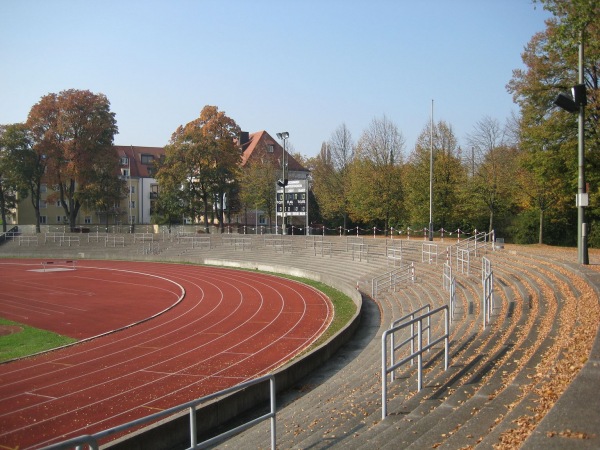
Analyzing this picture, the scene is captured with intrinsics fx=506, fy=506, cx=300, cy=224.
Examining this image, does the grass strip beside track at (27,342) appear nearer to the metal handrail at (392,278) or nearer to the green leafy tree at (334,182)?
the metal handrail at (392,278)

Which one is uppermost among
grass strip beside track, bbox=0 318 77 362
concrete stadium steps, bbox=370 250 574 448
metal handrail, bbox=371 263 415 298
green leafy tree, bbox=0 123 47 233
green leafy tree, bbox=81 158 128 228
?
green leafy tree, bbox=0 123 47 233

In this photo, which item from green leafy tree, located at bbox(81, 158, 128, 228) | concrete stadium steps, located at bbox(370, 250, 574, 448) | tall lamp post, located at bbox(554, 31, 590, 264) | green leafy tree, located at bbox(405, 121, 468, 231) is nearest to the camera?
concrete stadium steps, located at bbox(370, 250, 574, 448)

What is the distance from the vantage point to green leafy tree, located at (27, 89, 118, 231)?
5081 centimetres

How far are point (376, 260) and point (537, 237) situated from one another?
14902mm

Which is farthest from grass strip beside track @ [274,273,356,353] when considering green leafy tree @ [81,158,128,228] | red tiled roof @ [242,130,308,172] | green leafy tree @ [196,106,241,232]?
red tiled roof @ [242,130,308,172]

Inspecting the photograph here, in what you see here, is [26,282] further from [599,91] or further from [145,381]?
[599,91]

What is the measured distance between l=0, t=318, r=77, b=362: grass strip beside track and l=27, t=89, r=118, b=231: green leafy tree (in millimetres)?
36174

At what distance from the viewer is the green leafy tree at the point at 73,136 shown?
50.8 m

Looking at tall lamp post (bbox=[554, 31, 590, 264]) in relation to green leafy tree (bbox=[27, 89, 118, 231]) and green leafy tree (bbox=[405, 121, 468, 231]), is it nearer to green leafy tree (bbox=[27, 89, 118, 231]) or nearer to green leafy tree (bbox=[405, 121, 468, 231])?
green leafy tree (bbox=[405, 121, 468, 231])


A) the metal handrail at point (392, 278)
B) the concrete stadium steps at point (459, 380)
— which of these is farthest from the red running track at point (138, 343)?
the concrete stadium steps at point (459, 380)

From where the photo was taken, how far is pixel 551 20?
86.6ft

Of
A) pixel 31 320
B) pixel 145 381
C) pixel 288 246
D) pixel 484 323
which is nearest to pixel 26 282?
pixel 31 320

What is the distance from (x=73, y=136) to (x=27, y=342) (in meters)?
40.6

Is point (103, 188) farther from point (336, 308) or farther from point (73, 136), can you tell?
point (336, 308)
